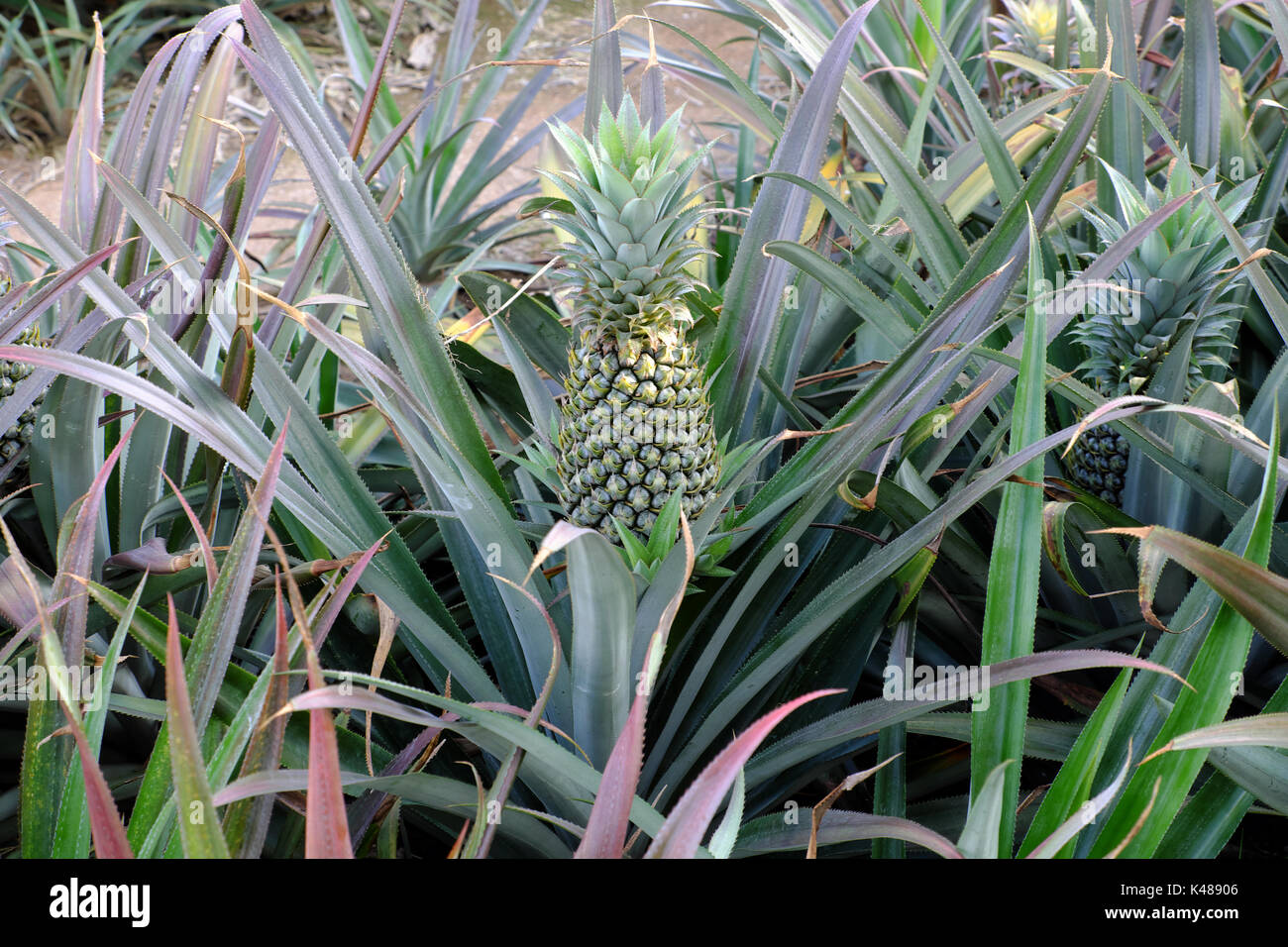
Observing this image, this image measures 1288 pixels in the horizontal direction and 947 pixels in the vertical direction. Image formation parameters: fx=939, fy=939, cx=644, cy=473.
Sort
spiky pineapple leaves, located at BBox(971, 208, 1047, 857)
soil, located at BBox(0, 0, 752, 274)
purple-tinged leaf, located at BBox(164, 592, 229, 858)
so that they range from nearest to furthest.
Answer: purple-tinged leaf, located at BBox(164, 592, 229, 858), spiky pineapple leaves, located at BBox(971, 208, 1047, 857), soil, located at BBox(0, 0, 752, 274)

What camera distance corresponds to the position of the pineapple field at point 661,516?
0.80m

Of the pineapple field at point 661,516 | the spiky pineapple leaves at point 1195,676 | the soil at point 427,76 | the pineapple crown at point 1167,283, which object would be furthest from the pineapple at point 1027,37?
the spiky pineapple leaves at point 1195,676

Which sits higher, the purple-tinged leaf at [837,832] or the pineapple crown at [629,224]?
the pineapple crown at [629,224]

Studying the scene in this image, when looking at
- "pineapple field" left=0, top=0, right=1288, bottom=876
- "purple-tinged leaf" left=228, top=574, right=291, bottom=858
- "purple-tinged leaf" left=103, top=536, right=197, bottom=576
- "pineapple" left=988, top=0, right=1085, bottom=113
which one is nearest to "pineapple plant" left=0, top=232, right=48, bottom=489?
"pineapple field" left=0, top=0, right=1288, bottom=876

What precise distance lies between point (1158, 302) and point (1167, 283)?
3 cm

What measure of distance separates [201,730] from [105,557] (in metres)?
0.49

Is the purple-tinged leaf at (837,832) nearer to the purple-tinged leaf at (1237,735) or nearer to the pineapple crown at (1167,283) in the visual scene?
the purple-tinged leaf at (1237,735)

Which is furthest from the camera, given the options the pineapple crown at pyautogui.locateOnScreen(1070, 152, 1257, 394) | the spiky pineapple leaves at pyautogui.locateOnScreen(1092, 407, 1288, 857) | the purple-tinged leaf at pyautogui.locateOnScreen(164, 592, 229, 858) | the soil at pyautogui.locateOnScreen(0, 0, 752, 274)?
the soil at pyautogui.locateOnScreen(0, 0, 752, 274)

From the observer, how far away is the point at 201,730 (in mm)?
832

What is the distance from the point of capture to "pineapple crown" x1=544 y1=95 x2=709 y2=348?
0.94 meters

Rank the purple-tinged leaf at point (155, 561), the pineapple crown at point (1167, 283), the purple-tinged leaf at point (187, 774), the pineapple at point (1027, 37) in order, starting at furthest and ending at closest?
the pineapple at point (1027, 37)
the pineapple crown at point (1167, 283)
the purple-tinged leaf at point (155, 561)
the purple-tinged leaf at point (187, 774)

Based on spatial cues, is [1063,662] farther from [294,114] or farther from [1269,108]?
[1269,108]

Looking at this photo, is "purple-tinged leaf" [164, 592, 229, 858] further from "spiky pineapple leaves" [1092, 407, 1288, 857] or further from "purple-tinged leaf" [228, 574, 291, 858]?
"spiky pineapple leaves" [1092, 407, 1288, 857]

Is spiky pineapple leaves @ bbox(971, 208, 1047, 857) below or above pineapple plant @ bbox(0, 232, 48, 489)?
below
